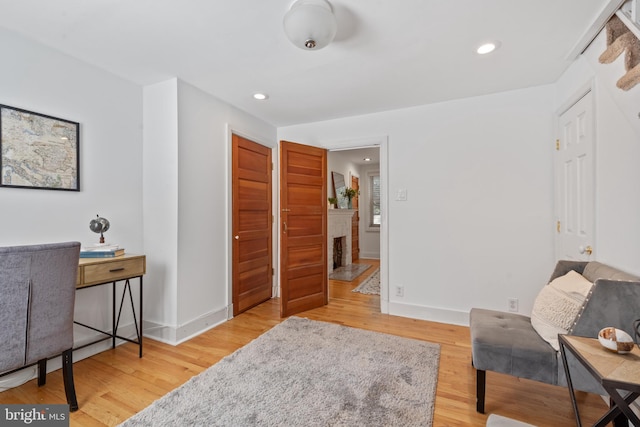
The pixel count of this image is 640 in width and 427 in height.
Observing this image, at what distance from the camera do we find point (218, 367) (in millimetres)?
2012

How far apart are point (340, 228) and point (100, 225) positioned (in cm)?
401

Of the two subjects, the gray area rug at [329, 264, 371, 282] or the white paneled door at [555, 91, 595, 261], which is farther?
the gray area rug at [329, 264, 371, 282]

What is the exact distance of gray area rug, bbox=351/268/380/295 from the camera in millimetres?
3951

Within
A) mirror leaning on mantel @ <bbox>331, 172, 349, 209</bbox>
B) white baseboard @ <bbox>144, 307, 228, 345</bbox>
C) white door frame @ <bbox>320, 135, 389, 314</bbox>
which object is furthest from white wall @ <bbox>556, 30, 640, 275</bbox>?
mirror leaning on mantel @ <bbox>331, 172, 349, 209</bbox>

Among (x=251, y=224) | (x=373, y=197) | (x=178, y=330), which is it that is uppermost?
(x=373, y=197)

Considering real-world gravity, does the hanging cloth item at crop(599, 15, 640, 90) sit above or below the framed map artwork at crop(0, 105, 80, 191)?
above

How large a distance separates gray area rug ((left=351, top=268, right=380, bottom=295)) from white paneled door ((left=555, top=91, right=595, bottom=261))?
2151 mm

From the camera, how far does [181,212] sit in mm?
2488

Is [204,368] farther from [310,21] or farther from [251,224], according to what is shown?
[310,21]

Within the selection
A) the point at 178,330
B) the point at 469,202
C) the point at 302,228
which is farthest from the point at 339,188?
the point at 178,330

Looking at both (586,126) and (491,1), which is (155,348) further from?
(586,126)

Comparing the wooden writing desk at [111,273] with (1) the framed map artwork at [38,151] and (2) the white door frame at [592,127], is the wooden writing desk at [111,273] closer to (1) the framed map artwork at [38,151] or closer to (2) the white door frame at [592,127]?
(1) the framed map artwork at [38,151]

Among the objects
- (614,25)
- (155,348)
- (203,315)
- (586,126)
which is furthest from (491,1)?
(155,348)

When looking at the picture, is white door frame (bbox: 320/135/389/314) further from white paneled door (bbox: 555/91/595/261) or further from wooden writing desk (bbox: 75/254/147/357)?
wooden writing desk (bbox: 75/254/147/357)
